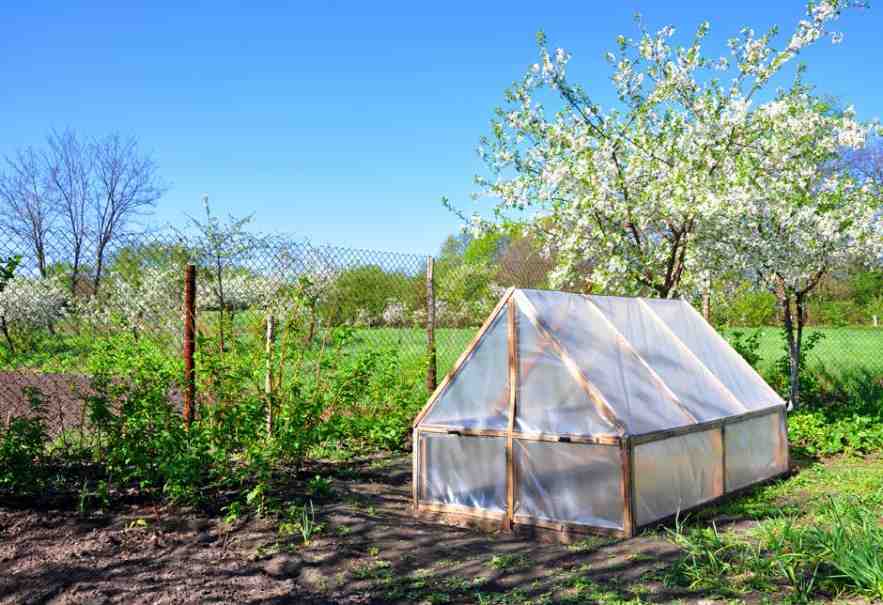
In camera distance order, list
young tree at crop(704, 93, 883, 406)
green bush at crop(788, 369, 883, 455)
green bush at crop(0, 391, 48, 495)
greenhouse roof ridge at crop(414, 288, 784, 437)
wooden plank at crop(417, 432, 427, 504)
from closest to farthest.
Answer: green bush at crop(0, 391, 48, 495) → greenhouse roof ridge at crop(414, 288, 784, 437) → wooden plank at crop(417, 432, 427, 504) → green bush at crop(788, 369, 883, 455) → young tree at crop(704, 93, 883, 406)

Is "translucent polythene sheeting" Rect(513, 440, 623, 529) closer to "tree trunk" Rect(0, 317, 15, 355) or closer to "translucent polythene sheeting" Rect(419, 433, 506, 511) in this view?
"translucent polythene sheeting" Rect(419, 433, 506, 511)

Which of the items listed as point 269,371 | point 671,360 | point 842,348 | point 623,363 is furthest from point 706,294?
point 842,348

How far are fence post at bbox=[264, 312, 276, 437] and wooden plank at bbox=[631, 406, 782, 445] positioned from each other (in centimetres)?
260

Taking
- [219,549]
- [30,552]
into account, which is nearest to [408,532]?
[219,549]

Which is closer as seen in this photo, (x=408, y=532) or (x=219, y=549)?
(x=219, y=549)

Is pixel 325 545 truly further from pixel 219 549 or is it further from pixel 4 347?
pixel 4 347

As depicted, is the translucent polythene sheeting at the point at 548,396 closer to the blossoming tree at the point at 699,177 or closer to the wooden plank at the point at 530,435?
the wooden plank at the point at 530,435

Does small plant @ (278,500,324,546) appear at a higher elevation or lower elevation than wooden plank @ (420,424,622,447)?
lower

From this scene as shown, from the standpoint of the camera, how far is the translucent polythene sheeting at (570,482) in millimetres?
4688

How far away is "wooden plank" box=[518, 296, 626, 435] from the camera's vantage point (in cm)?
475

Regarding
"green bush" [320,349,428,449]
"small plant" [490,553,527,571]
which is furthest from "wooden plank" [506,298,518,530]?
"green bush" [320,349,428,449]

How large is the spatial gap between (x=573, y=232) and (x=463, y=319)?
5.45 feet

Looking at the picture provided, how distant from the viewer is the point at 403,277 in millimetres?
8422

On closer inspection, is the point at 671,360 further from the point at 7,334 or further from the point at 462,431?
the point at 7,334
